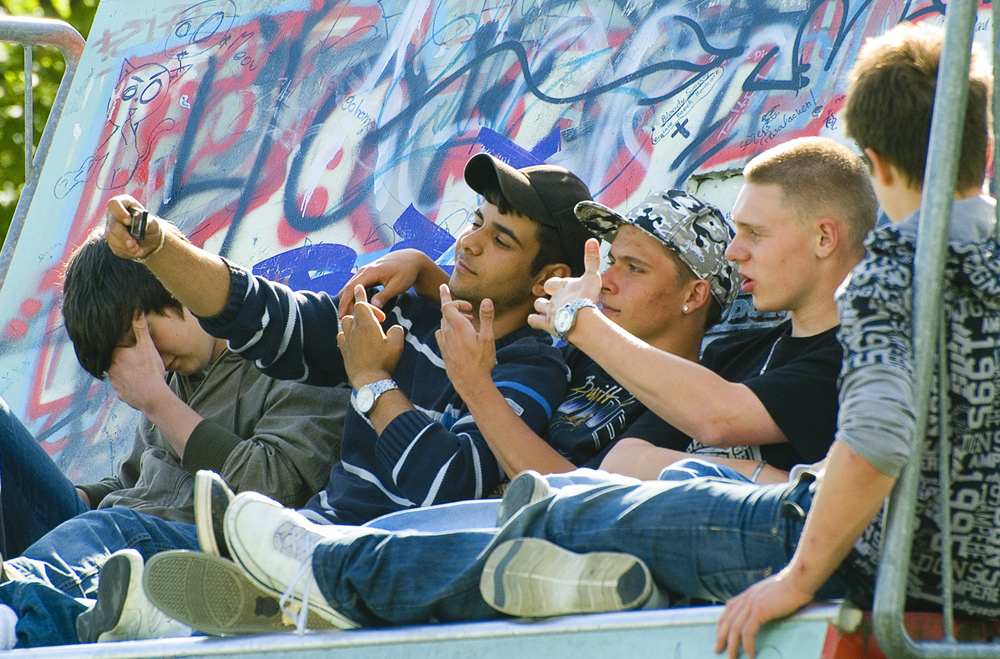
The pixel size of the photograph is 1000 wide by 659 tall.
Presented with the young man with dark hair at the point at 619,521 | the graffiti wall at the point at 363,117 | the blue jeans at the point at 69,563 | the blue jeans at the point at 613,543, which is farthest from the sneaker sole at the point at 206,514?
the graffiti wall at the point at 363,117

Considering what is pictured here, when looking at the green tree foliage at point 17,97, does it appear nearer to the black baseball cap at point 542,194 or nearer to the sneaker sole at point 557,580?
the black baseball cap at point 542,194

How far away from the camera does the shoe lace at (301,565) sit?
2107 millimetres

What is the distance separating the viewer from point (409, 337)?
11.0ft

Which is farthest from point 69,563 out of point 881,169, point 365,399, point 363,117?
point 363,117

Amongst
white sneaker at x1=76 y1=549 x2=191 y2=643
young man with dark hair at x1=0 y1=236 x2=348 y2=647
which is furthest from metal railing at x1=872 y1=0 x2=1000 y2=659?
young man with dark hair at x1=0 y1=236 x2=348 y2=647

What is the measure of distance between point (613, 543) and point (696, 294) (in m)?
1.26

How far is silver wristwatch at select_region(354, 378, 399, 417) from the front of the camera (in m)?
2.94

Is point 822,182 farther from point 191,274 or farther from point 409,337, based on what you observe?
point 191,274

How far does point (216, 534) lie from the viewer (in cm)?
231

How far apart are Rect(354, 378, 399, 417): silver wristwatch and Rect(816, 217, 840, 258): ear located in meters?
1.11

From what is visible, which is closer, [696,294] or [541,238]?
[696,294]

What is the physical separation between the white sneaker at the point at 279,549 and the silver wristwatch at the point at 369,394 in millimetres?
725

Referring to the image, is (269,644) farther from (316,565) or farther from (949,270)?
(949,270)

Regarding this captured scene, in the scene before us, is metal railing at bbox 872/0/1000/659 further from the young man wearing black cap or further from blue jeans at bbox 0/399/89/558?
blue jeans at bbox 0/399/89/558
